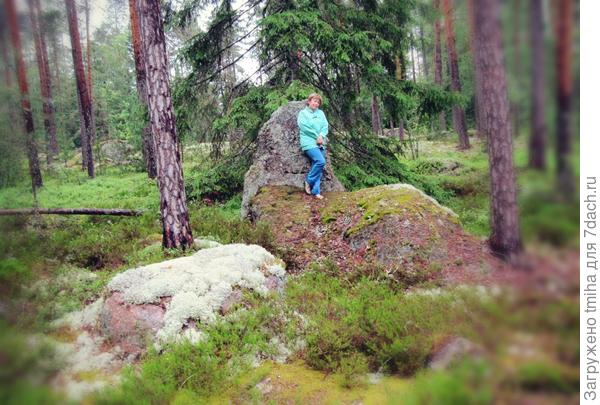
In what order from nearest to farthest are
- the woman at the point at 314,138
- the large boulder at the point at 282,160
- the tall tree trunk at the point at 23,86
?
1. the tall tree trunk at the point at 23,86
2. the woman at the point at 314,138
3. the large boulder at the point at 282,160

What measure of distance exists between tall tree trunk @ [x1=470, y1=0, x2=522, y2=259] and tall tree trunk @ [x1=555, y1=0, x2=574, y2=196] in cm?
8

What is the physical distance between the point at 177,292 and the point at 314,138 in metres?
4.50

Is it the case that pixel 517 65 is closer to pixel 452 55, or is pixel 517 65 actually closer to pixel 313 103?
pixel 452 55

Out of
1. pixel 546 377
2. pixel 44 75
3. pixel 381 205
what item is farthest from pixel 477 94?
pixel 381 205

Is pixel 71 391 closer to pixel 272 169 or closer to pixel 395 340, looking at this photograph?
pixel 395 340

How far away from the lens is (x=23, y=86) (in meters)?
1.04

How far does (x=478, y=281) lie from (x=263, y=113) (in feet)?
36.4

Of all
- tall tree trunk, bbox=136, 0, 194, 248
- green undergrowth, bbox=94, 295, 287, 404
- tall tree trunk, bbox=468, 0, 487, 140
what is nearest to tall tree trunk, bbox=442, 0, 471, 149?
tall tree trunk, bbox=468, 0, 487, 140

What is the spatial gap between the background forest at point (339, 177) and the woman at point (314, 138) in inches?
62.7

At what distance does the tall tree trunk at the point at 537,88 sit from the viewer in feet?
2.18

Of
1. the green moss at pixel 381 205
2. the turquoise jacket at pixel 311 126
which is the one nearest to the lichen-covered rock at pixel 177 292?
the green moss at pixel 381 205

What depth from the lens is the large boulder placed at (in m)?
9.48

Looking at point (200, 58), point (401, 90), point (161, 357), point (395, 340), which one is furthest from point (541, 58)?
point (200, 58)

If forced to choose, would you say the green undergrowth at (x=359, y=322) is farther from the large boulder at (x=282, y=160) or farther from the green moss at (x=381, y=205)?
the large boulder at (x=282, y=160)
